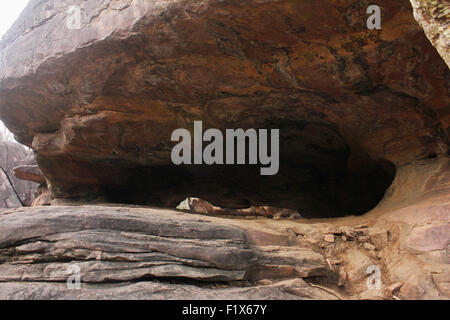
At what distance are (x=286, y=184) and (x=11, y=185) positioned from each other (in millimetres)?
8367

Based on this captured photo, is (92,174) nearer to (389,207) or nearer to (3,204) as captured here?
(389,207)

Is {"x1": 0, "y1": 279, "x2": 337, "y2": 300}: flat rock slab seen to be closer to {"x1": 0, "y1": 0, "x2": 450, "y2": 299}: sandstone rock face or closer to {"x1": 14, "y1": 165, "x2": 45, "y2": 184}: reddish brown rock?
{"x1": 0, "y1": 0, "x2": 450, "y2": 299}: sandstone rock face

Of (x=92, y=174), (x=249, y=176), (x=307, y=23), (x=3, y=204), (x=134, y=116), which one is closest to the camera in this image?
(x=307, y=23)

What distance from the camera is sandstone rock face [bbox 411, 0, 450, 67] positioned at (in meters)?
1.77

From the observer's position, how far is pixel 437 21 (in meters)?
1.80

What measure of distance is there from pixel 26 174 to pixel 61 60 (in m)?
4.29

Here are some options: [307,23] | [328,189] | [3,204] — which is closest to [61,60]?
[307,23]

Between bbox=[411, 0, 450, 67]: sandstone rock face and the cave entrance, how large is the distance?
292 centimetres

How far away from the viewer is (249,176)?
584 centimetres

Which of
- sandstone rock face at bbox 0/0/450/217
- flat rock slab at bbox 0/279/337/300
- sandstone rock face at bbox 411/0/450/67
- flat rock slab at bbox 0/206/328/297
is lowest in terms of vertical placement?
flat rock slab at bbox 0/279/337/300

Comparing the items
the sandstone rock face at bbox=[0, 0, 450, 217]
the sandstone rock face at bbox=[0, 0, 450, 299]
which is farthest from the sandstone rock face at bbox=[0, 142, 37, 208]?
the sandstone rock face at bbox=[0, 0, 450, 299]

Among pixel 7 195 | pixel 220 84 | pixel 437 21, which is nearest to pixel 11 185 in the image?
pixel 7 195

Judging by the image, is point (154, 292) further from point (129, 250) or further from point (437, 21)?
point (437, 21)

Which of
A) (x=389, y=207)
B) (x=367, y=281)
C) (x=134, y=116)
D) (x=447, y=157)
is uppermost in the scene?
(x=134, y=116)
